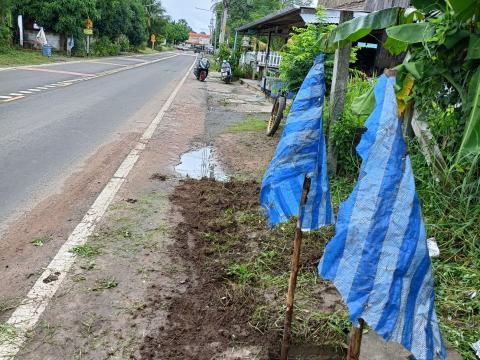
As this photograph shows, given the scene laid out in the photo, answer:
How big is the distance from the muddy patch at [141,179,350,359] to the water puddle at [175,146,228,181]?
1799mm

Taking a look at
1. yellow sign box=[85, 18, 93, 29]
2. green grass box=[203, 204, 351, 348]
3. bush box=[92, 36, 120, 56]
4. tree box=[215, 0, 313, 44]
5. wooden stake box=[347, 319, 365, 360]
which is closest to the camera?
wooden stake box=[347, 319, 365, 360]

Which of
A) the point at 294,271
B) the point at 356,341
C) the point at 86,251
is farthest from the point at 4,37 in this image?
the point at 356,341

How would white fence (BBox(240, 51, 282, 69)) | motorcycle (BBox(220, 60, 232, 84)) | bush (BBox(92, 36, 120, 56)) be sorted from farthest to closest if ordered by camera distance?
bush (BBox(92, 36, 120, 56))
motorcycle (BBox(220, 60, 232, 84))
white fence (BBox(240, 51, 282, 69))

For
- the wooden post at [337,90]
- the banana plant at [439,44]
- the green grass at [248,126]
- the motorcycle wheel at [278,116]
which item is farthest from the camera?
the green grass at [248,126]

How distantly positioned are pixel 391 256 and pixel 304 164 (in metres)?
0.96

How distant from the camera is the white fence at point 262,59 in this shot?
23.8m

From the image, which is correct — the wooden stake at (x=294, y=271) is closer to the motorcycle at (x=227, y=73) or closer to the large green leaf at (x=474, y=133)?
the large green leaf at (x=474, y=133)

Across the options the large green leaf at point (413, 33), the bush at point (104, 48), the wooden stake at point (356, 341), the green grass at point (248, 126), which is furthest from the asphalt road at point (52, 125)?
the bush at point (104, 48)

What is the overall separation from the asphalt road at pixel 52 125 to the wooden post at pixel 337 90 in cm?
372

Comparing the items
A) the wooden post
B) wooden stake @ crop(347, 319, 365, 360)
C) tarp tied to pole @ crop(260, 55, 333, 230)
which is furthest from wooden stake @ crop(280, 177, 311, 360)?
the wooden post

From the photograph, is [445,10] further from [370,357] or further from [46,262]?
[46,262]

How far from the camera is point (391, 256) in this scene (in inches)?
76.0

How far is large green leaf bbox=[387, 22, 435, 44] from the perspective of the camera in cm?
425

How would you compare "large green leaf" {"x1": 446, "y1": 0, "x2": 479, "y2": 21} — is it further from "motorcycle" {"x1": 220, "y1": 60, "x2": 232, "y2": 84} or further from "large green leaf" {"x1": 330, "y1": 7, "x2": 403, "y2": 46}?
"motorcycle" {"x1": 220, "y1": 60, "x2": 232, "y2": 84}
